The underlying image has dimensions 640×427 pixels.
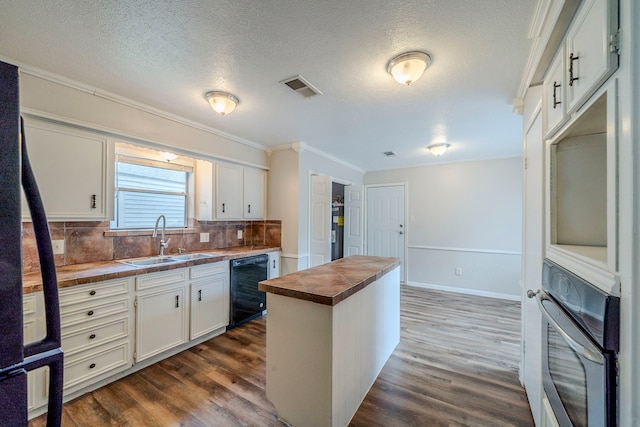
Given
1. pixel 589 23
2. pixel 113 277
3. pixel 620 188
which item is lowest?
pixel 113 277

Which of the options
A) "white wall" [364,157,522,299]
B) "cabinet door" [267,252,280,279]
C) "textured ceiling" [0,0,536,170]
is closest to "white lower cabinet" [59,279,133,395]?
"textured ceiling" [0,0,536,170]

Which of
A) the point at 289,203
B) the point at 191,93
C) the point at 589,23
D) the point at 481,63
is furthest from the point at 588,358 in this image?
the point at 289,203

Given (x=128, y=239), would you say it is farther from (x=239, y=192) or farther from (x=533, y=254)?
(x=533, y=254)

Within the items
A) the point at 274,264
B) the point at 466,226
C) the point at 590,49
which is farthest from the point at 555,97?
the point at 466,226

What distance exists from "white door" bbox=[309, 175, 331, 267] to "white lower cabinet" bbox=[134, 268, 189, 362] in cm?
183

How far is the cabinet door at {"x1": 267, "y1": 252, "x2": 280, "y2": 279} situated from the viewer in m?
3.67

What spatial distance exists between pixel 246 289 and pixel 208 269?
0.62m

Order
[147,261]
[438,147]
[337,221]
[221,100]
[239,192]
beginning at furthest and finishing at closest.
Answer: [337,221], [438,147], [239,192], [147,261], [221,100]

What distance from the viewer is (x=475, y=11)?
1.37 metres

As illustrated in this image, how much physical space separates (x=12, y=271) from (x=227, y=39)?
159 cm

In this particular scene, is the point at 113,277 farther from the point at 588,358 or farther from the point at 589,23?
the point at 589,23

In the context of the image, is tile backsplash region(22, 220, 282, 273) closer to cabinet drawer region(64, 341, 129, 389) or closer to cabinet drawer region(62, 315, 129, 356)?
cabinet drawer region(62, 315, 129, 356)

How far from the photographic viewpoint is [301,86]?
6.95 ft

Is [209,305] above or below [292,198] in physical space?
below
